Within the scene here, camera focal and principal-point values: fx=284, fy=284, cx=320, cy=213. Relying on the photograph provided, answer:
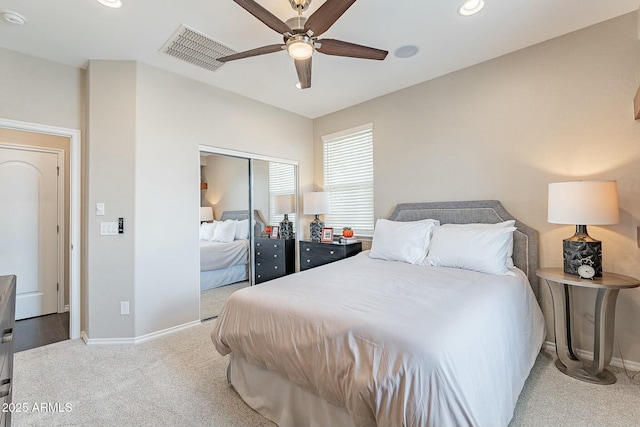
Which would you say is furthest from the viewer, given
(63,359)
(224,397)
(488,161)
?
(488,161)

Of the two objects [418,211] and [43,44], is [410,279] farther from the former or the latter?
[43,44]

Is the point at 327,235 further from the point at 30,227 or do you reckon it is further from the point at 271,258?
the point at 30,227

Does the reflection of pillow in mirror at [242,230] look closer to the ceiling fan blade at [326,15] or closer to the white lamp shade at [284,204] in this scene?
the white lamp shade at [284,204]

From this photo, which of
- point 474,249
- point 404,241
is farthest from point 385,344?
point 404,241

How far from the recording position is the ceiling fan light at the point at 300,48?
185 cm

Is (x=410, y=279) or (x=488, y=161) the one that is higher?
(x=488, y=161)

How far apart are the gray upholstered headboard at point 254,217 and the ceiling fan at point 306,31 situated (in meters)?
1.95

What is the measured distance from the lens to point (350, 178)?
4207 millimetres

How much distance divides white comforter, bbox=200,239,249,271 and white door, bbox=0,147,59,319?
2.11 metres

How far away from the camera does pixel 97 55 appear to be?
2.73 m

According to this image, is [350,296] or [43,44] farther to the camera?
[43,44]

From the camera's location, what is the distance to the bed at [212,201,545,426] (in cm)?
114

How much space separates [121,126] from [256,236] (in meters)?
1.96

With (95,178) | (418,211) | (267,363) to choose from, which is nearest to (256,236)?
(95,178)
